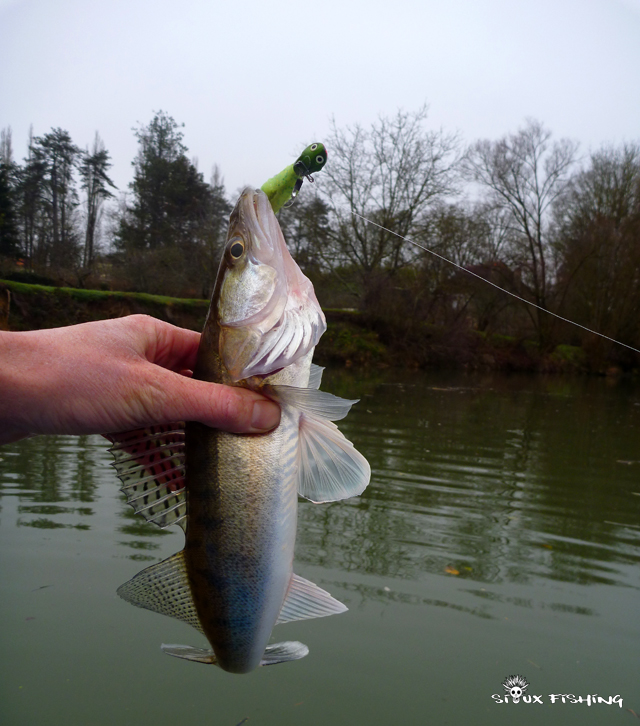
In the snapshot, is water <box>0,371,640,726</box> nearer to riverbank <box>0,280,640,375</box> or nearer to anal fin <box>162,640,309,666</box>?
anal fin <box>162,640,309,666</box>

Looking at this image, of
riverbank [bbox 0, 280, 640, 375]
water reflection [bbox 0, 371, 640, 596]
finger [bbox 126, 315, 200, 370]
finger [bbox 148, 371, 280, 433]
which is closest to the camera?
finger [bbox 148, 371, 280, 433]

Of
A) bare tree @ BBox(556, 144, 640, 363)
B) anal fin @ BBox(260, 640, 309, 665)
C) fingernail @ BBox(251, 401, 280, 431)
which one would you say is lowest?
anal fin @ BBox(260, 640, 309, 665)

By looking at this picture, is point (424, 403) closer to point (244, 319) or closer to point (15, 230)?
point (244, 319)

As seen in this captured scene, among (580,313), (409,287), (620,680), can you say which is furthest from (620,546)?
(580,313)

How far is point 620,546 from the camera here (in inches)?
234

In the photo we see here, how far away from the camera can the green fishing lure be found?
5.32 ft

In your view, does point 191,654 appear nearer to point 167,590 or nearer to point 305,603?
point 167,590

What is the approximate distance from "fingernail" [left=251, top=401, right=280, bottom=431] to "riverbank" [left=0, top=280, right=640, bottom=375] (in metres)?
19.9

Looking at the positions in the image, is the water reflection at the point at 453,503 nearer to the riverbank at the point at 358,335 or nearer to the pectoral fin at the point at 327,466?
the pectoral fin at the point at 327,466

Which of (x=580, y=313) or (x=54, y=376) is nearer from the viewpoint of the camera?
(x=54, y=376)

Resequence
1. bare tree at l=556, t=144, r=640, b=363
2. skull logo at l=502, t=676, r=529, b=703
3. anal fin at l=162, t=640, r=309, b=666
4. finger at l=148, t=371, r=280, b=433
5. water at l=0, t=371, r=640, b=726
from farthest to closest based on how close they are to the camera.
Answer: bare tree at l=556, t=144, r=640, b=363 → skull logo at l=502, t=676, r=529, b=703 → water at l=0, t=371, r=640, b=726 → anal fin at l=162, t=640, r=309, b=666 → finger at l=148, t=371, r=280, b=433

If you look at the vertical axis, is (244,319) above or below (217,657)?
above

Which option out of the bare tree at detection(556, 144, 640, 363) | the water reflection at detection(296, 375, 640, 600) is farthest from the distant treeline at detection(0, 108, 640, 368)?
the water reflection at detection(296, 375, 640, 600)

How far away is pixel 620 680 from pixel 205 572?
334 centimetres
